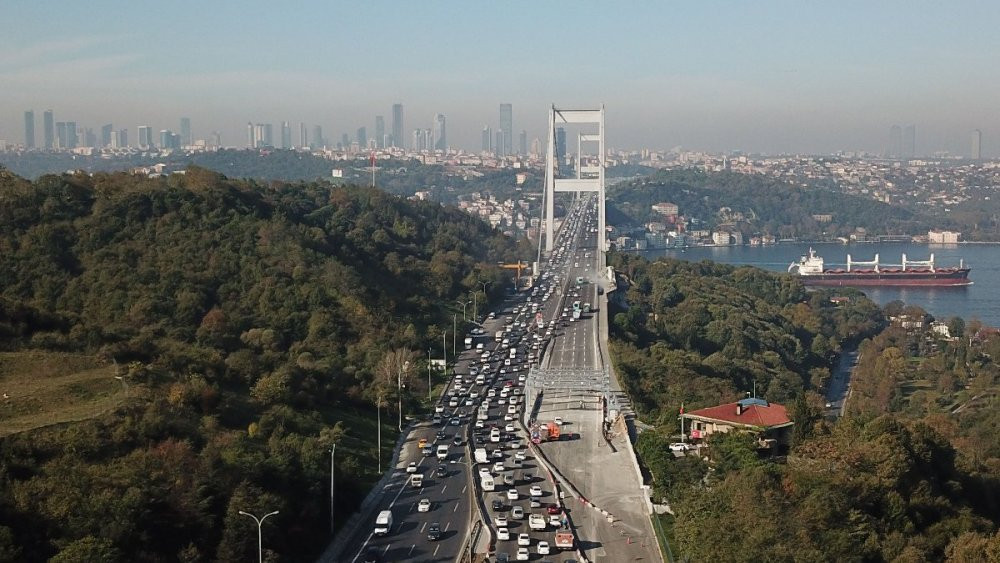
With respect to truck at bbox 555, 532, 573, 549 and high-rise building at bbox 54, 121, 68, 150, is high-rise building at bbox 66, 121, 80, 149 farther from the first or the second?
truck at bbox 555, 532, 573, 549

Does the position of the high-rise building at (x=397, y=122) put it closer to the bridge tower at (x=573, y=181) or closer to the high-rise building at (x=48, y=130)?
the high-rise building at (x=48, y=130)

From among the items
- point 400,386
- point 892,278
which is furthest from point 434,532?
point 892,278

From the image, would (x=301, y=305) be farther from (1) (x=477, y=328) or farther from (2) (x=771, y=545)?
(2) (x=771, y=545)

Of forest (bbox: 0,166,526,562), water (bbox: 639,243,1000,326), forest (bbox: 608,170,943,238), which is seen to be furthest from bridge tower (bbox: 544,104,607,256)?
forest (bbox: 608,170,943,238)

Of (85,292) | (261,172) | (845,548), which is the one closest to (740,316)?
(85,292)

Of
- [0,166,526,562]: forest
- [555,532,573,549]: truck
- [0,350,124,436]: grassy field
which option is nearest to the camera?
[0,166,526,562]: forest

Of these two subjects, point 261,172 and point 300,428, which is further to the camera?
point 261,172

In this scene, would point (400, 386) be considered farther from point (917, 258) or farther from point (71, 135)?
Result: point (71, 135)
